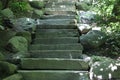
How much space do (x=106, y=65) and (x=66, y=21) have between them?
2563 mm

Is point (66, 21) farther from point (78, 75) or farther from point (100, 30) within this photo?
point (78, 75)

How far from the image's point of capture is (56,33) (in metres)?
6.40

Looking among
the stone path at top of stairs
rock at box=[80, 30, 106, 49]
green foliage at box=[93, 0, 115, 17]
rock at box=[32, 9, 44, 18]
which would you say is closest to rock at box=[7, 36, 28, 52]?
the stone path at top of stairs

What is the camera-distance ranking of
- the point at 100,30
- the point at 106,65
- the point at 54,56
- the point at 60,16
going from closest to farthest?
the point at 106,65 < the point at 54,56 < the point at 100,30 < the point at 60,16

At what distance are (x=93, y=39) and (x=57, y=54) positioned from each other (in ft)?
2.81

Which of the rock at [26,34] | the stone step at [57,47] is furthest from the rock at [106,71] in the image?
the rock at [26,34]

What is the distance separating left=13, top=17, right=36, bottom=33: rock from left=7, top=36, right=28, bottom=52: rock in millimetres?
620

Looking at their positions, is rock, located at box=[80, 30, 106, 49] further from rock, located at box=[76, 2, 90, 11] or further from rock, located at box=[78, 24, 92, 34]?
rock, located at box=[76, 2, 90, 11]

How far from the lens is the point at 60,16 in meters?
7.30

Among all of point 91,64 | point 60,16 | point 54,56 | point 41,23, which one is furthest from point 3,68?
point 60,16

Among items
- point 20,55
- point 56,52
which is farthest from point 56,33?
point 20,55

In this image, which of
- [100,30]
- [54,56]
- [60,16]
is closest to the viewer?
[54,56]

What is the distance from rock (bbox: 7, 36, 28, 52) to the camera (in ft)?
18.2

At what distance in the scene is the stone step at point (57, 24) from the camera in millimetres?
6656
